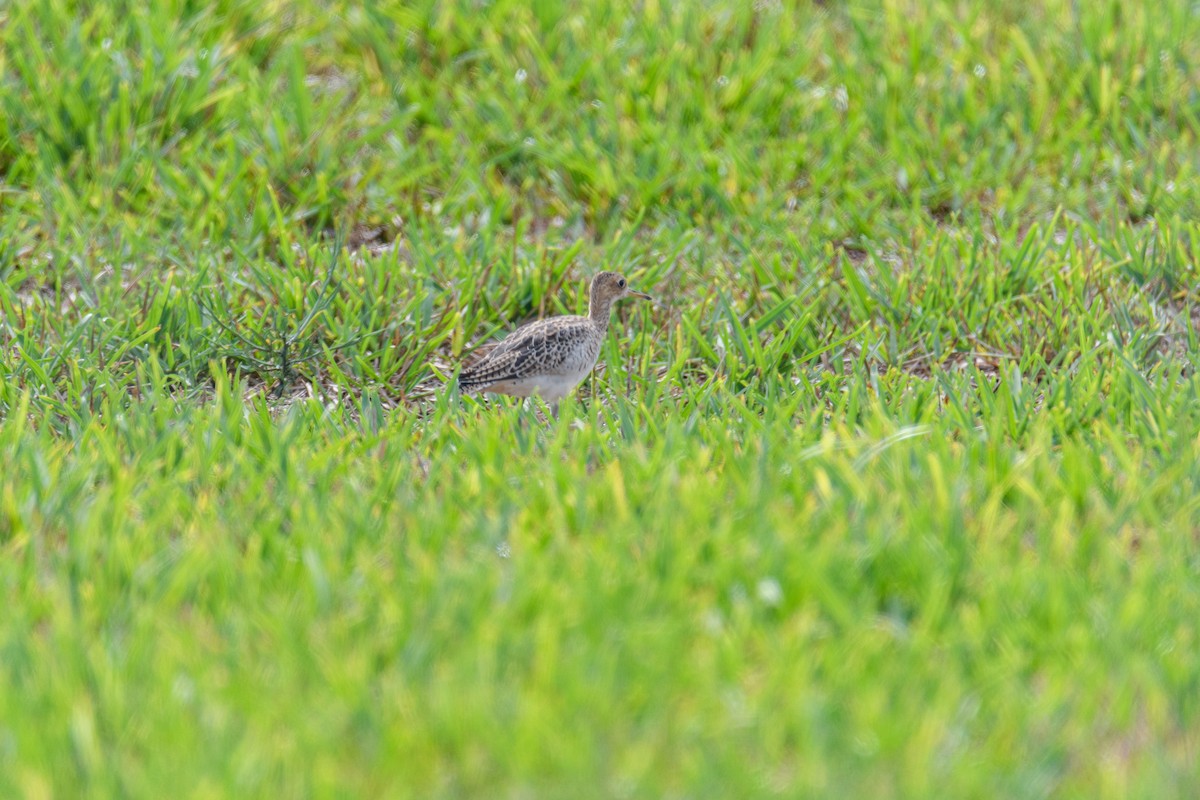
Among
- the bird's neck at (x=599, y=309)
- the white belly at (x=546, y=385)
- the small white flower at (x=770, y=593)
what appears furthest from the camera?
the bird's neck at (x=599, y=309)

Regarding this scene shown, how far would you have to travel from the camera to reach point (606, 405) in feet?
18.9

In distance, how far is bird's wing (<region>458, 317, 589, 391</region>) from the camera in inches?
233

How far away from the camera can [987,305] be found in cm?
662

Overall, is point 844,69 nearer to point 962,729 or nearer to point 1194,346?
point 1194,346

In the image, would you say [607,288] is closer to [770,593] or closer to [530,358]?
[530,358]

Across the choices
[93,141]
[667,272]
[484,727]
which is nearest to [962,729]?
[484,727]

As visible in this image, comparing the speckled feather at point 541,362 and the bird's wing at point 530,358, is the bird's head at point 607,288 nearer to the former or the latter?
the speckled feather at point 541,362

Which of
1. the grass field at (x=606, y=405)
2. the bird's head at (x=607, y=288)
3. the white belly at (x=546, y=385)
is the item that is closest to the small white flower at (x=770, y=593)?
the grass field at (x=606, y=405)

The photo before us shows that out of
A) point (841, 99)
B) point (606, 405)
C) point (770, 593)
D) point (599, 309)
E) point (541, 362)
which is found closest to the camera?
point (770, 593)

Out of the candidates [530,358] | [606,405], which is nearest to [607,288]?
[530,358]

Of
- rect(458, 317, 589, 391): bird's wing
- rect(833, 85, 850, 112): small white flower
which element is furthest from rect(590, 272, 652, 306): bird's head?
rect(833, 85, 850, 112): small white flower

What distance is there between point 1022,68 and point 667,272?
9.90 ft

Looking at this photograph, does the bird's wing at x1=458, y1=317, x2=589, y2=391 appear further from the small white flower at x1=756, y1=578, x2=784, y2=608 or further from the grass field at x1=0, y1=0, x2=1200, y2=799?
the small white flower at x1=756, y1=578, x2=784, y2=608

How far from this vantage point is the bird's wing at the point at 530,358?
233 inches
